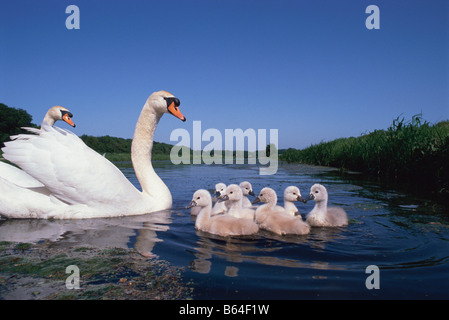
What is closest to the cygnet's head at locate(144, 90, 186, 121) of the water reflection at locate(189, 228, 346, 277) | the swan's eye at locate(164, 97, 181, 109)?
the swan's eye at locate(164, 97, 181, 109)

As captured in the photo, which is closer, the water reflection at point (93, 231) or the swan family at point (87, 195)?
the water reflection at point (93, 231)

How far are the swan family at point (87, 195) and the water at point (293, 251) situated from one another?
7.4 inches

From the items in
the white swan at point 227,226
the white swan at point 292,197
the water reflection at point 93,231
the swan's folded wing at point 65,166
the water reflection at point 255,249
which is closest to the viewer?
the water reflection at point 255,249

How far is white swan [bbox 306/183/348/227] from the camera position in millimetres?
4730

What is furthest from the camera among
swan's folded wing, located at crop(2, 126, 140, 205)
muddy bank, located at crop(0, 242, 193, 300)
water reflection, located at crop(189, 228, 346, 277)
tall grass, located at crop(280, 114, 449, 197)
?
tall grass, located at crop(280, 114, 449, 197)

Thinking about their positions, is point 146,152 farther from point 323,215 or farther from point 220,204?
point 323,215

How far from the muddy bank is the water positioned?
19 centimetres

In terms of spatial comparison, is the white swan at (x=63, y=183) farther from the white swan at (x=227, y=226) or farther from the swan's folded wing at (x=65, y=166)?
the white swan at (x=227, y=226)

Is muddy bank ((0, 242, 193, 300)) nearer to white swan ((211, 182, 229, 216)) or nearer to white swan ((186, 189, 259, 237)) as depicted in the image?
white swan ((186, 189, 259, 237))

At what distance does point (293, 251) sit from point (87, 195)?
3.12 metres

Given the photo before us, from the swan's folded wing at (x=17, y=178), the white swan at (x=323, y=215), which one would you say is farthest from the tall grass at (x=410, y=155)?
the swan's folded wing at (x=17, y=178)

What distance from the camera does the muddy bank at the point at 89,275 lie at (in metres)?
2.30
